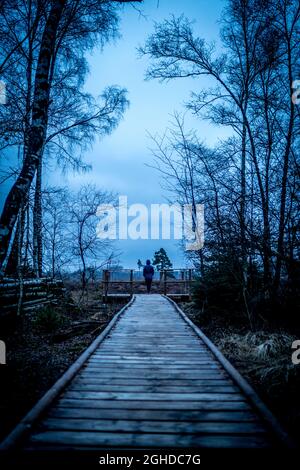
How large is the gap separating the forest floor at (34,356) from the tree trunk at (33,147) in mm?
1987

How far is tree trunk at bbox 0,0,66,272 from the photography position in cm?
552

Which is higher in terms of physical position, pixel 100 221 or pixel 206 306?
pixel 100 221

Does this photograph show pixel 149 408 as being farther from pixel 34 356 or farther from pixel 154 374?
pixel 34 356

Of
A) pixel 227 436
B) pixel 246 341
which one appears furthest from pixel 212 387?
pixel 246 341

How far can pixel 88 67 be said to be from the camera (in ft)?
43.7

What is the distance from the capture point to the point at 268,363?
466cm

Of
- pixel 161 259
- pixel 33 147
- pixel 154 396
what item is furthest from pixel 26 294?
pixel 161 259

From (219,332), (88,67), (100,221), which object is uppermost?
(88,67)

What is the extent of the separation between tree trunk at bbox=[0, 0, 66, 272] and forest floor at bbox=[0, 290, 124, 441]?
1987 mm

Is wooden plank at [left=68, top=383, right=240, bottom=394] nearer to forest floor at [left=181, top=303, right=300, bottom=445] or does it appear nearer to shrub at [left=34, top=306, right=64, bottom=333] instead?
forest floor at [left=181, top=303, right=300, bottom=445]

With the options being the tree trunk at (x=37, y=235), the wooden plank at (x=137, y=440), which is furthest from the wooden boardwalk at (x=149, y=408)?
the tree trunk at (x=37, y=235)

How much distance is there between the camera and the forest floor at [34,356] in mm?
3354
